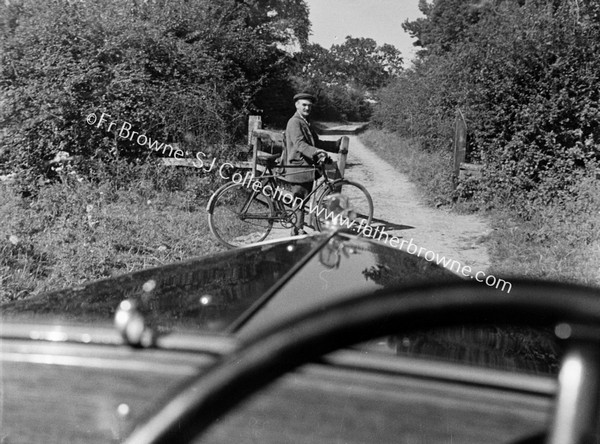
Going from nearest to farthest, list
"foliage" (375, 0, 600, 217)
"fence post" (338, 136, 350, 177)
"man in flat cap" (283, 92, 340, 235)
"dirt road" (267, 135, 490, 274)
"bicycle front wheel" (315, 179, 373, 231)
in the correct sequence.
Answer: "man in flat cap" (283, 92, 340, 235) → "bicycle front wheel" (315, 179, 373, 231) → "dirt road" (267, 135, 490, 274) → "fence post" (338, 136, 350, 177) → "foliage" (375, 0, 600, 217)

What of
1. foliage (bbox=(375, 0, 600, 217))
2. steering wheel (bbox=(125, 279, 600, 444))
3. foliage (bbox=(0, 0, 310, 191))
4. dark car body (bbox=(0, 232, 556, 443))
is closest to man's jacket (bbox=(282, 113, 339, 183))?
foliage (bbox=(0, 0, 310, 191))

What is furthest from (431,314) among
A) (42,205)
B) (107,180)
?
(107,180)

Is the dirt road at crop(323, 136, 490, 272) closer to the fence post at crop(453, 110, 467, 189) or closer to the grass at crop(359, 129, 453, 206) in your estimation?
the grass at crop(359, 129, 453, 206)

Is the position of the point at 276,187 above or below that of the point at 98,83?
below

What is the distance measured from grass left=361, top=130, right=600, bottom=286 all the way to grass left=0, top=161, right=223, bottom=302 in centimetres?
331

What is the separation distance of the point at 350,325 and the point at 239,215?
5.74 m

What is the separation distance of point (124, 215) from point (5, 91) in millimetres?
3091

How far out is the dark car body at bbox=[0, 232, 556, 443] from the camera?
3.78 ft

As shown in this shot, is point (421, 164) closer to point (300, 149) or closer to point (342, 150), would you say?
point (342, 150)

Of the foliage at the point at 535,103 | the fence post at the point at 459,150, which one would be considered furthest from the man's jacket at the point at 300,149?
the fence post at the point at 459,150

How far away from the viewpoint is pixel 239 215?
6309mm

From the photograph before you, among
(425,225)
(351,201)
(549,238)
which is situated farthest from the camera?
(425,225)

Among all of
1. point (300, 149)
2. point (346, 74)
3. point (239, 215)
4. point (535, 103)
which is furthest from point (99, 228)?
point (346, 74)

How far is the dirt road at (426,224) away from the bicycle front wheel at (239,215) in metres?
2.10
